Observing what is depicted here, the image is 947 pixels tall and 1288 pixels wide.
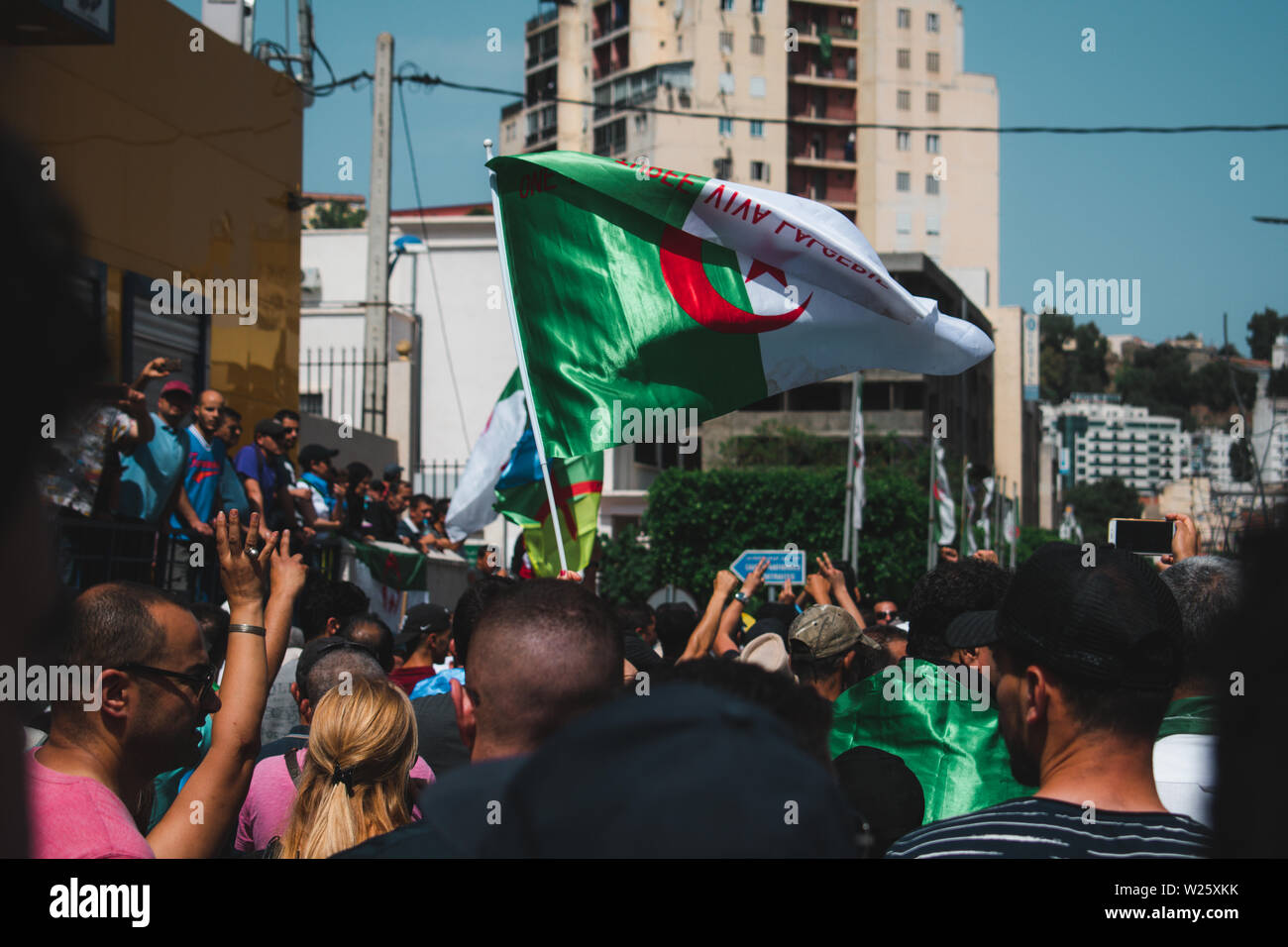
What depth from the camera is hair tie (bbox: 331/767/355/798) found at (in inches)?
131

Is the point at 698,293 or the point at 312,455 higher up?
the point at 698,293

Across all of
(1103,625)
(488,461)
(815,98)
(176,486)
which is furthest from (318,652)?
(815,98)

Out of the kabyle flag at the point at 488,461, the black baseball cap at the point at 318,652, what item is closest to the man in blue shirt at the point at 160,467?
the kabyle flag at the point at 488,461

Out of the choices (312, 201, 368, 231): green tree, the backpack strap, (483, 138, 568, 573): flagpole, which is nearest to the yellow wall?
(483, 138, 568, 573): flagpole

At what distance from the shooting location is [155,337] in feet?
36.1

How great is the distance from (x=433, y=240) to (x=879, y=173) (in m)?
52.0

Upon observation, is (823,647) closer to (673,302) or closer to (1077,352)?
(673,302)

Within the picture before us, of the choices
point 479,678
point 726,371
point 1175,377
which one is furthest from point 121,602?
point 1175,377

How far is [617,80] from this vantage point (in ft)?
263

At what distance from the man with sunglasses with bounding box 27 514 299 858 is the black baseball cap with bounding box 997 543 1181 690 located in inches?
65.3

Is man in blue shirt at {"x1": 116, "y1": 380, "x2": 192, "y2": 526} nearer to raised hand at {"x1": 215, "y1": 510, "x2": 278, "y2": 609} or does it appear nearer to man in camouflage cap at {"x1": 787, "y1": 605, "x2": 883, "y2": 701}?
man in camouflage cap at {"x1": 787, "y1": 605, "x2": 883, "y2": 701}

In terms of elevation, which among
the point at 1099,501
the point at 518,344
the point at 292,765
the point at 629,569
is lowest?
the point at 629,569

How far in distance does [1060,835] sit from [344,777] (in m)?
1.83
